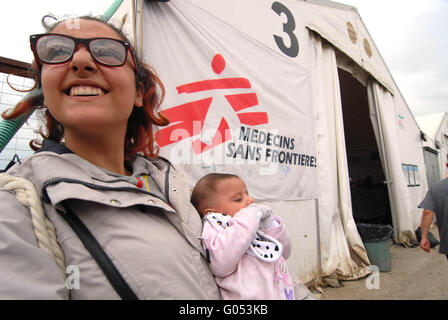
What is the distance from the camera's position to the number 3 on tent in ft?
9.72

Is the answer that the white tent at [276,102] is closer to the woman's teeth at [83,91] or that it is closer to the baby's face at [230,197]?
the baby's face at [230,197]

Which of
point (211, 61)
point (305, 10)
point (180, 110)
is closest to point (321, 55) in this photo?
point (305, 10)

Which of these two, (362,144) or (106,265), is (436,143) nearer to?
(362,144)

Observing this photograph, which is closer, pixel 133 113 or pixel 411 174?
pixel 133 113

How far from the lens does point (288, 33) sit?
3.10m

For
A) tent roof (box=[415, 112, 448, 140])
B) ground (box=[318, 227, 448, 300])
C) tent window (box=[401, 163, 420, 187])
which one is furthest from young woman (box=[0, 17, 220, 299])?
tent roof (box=[415, 112, 448, 140])

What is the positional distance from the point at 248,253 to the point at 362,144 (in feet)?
32.6

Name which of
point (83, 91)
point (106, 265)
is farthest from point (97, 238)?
point (83, 91)

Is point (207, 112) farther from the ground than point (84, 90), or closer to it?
farther from the ground

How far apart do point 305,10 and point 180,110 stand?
272 cm

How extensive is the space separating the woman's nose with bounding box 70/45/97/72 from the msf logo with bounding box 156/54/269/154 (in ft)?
2.76
